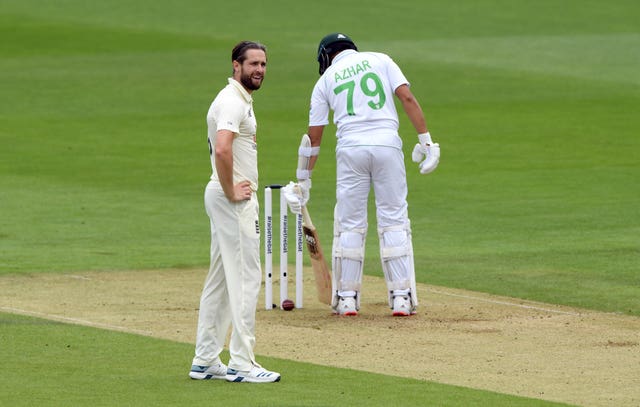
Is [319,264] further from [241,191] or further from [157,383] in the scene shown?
[157,383]

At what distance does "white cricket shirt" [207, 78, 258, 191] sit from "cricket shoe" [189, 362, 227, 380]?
119 cm

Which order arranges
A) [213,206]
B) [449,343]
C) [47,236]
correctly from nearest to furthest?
A: [213,206], [449,343], [47,236]

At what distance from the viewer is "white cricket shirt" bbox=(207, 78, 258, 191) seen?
9.77 m

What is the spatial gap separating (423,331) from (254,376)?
8.11 ft


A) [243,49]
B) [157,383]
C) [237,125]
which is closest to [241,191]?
[237,125]

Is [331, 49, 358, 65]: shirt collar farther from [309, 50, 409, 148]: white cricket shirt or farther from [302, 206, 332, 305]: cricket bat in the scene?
[302, 206, 332, 305]: cricket bat

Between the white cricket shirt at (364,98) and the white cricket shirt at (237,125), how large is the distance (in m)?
2.82

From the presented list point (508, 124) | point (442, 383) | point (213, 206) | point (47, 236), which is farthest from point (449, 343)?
point (508, 124)

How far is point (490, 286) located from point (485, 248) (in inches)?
99.1

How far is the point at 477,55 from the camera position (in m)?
37.9

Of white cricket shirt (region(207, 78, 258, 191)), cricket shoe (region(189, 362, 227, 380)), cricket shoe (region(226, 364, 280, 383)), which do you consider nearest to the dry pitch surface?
cricket shoe (region(189, 362, 227, 380))

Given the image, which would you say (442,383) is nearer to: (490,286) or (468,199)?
(490,286)

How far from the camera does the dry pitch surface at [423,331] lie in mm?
10047

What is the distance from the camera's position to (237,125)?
977 centimetres
